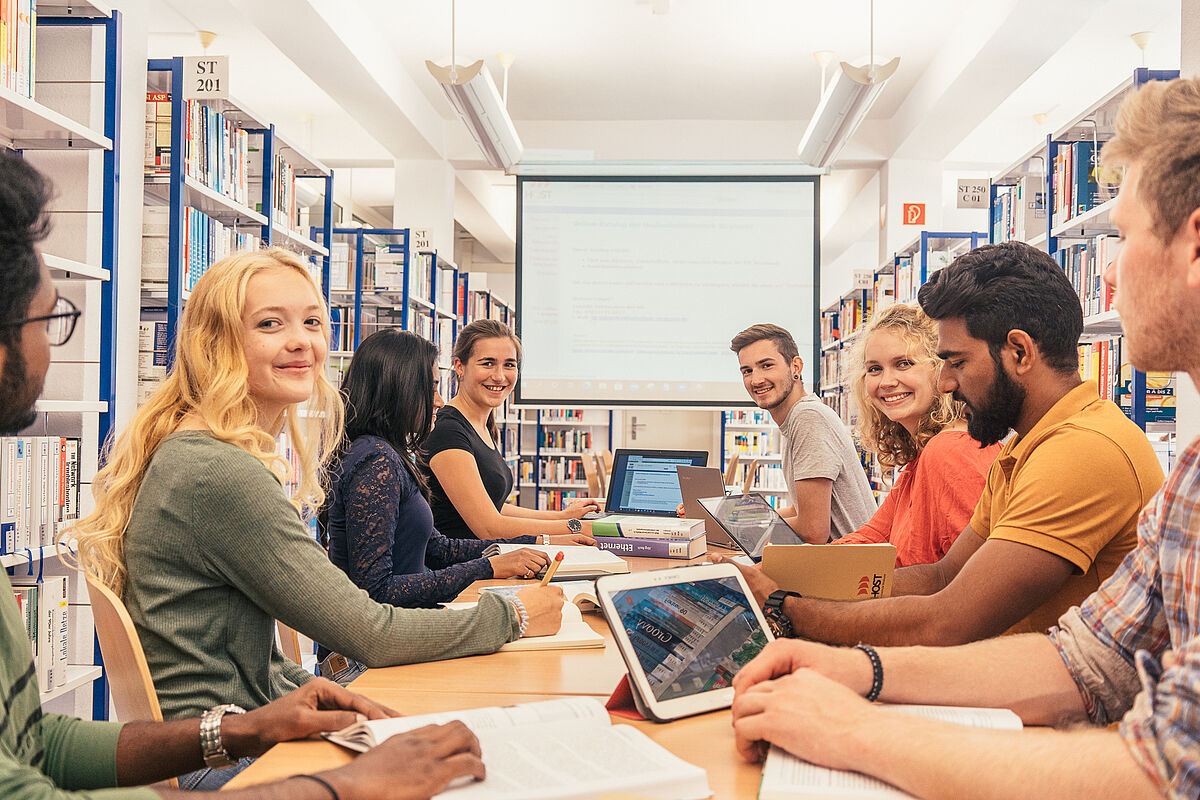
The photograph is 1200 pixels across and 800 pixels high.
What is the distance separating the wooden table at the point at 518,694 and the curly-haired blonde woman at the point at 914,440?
82 centimetres

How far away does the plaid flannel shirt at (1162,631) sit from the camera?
79 centimetres

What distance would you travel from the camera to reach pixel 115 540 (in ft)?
4.59

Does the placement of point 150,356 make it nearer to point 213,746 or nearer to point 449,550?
point 449,550

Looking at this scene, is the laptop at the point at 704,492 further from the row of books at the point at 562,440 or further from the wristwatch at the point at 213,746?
the row of books at the point at 562,440

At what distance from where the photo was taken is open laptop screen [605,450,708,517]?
3.47m

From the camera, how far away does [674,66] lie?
651 cm

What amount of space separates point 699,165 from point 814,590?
411 cm

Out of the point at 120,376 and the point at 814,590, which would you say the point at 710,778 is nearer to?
the point at 814,590

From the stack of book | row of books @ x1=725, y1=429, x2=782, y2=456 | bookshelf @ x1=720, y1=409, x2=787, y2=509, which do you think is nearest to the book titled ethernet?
the stack of book

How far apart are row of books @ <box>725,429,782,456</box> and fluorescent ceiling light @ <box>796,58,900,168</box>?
5.27 meters

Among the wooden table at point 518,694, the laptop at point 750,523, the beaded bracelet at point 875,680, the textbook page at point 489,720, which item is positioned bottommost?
the wooden table at point 518,694

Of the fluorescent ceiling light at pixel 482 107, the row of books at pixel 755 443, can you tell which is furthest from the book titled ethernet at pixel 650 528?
the row of books at pixel 755 443

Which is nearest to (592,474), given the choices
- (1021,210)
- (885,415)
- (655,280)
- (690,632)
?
(655,280)

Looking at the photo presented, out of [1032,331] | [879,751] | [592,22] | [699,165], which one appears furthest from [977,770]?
[592,22]
